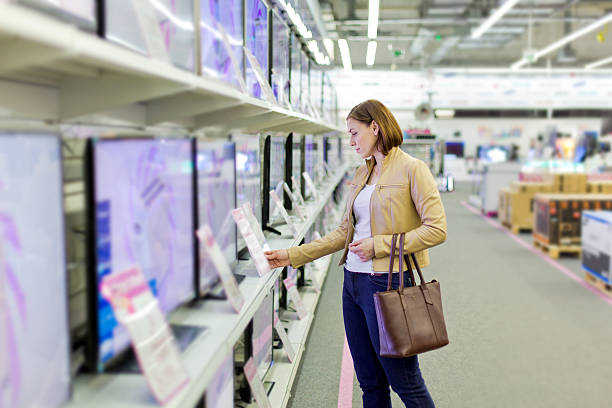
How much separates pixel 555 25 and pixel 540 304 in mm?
11387

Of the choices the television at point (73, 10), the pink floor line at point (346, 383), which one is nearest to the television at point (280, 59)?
the pink floor line at point (346, 383)

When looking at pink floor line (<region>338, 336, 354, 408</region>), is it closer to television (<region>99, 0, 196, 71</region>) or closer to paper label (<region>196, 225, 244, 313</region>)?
paper label (<region>196, 225, 244, 313</region>)

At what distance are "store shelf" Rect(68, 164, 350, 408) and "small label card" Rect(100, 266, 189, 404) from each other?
3cm

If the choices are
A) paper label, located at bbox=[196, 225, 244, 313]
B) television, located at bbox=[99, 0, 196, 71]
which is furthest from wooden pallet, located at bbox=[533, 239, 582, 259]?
television, located at bbox=[99, 0, 196, 71]

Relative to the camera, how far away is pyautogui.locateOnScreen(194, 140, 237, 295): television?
1.45m

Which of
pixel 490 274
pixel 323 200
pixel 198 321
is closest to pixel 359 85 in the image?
pixel 490 274

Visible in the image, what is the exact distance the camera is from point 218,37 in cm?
155

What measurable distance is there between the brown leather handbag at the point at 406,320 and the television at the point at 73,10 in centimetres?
138

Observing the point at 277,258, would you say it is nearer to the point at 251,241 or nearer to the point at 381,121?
the point at 251,241

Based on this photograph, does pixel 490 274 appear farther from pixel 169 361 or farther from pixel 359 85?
pixel 169 361

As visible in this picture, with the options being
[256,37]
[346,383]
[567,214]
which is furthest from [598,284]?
[256,37]

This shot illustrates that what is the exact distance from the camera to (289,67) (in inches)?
133

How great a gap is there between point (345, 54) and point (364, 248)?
323 centimetres

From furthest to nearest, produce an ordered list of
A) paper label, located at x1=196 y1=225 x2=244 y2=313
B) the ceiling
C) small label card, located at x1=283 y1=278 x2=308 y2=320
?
the ceiling, small label card, located at x1=283 y1=278 x2=308 y2=320, paper label, located at x1=196 y1=225 x2=244 y2=313
